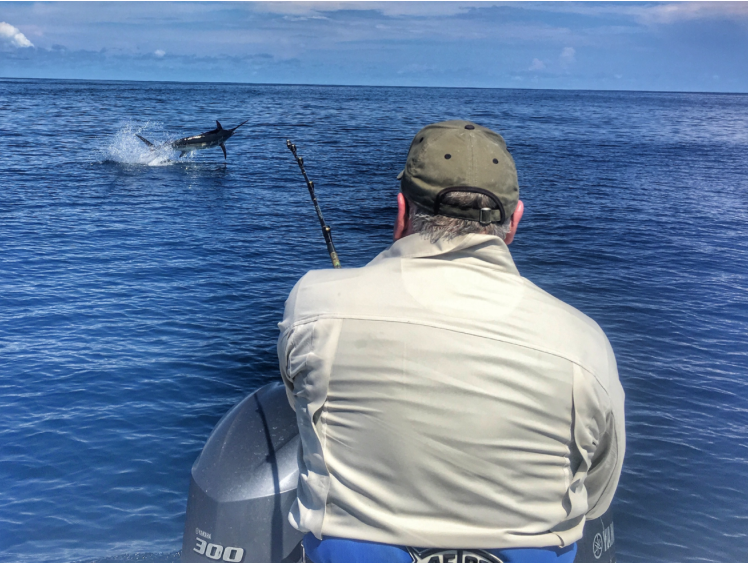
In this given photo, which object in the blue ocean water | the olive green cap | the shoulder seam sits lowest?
the blue ocean water

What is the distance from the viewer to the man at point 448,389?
1.60 metres

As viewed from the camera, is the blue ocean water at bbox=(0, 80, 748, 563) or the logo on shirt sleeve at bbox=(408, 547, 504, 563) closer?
the logo on shirt sleeve at bbox=(408, 547, 504, 563)

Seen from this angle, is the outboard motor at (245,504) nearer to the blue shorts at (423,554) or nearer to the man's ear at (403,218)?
the blue shorts at (423,554)

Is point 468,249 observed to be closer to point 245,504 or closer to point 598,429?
point 598,429

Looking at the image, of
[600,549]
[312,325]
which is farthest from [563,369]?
[600,549]

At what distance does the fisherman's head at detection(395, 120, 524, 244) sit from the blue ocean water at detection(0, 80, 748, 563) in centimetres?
364

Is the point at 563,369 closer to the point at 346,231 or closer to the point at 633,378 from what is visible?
the point at 633,378

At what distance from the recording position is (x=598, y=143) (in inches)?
1447

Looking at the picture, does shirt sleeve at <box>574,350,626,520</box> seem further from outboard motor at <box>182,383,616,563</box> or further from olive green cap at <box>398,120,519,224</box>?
outboard motor at <box>182,383,616,563</box>

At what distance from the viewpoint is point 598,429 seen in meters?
1.70

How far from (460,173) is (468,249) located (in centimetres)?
20

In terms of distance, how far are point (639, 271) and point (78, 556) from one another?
10813mm

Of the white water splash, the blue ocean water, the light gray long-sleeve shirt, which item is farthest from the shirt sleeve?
the white water splash

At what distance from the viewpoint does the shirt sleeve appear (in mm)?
1618
